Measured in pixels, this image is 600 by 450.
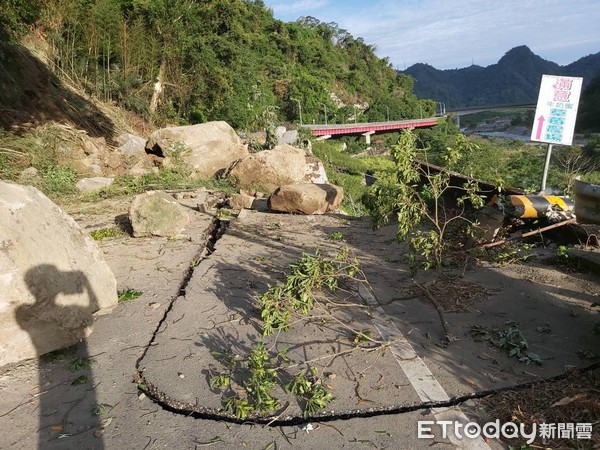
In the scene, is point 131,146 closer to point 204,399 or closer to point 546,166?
point 546,166

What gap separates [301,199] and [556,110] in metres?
4.22

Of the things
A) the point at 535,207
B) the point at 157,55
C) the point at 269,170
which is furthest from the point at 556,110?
the point at 157,55

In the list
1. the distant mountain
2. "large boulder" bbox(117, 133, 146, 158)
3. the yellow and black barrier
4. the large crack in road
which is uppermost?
the distant mountain

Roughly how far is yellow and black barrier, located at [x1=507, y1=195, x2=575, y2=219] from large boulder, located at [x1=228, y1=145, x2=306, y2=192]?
5.99m

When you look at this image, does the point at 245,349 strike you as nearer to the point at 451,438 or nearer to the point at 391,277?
the point at 451,438

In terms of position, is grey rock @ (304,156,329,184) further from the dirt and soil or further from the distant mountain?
the distant mountain

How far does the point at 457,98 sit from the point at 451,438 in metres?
204

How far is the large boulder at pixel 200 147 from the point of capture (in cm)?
1117

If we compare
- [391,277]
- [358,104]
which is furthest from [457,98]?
[391,277]

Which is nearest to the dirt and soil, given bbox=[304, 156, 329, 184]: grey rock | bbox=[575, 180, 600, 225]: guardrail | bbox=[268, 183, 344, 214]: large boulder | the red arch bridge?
bbox=[575, 180, 600, 225]: guardrail

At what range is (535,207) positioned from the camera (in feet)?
15.7

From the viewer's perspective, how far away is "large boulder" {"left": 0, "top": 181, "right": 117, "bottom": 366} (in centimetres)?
279

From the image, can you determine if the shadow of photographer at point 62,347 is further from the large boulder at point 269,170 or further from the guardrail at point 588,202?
the large boulder at point 269,170

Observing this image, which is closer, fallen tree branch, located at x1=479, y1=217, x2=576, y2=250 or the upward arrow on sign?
fallen tree branch, located at x1=479, y1=217, x2=576, y2=250
